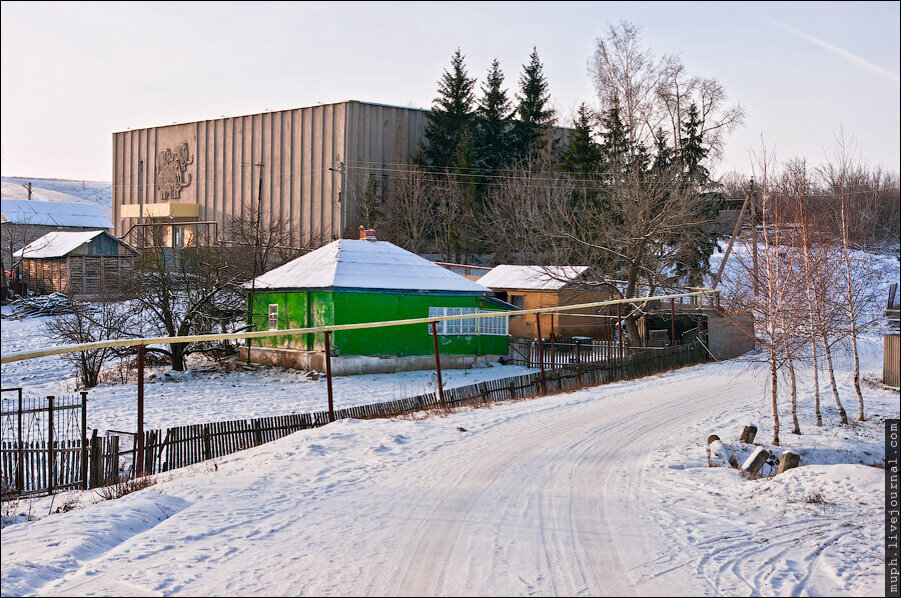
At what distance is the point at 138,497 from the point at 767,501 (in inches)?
315

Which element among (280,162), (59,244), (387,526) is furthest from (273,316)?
(280,162)

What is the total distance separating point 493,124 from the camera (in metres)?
51.1

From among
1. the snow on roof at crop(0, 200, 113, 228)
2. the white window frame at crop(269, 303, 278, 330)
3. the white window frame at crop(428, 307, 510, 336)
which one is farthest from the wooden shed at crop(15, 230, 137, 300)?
the white window frame at crop(428, 307, 510, 336)

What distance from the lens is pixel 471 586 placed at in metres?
5.91

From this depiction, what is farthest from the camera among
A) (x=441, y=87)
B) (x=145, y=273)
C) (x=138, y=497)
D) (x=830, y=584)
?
(x=441, y=87)

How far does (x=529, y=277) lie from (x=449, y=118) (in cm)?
1998

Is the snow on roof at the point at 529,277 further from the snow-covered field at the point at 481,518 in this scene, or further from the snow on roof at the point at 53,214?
the snow on roof at the point at 53,214

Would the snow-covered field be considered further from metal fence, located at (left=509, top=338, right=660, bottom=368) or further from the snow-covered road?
metal fence, located at (left=509, top=338, right=660, bottom=368)

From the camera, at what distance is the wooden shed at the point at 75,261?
42.3m

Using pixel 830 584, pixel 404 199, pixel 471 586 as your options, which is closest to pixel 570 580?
pixel 471 586

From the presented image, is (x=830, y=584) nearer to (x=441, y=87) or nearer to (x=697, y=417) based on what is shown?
(x=697, y=417)

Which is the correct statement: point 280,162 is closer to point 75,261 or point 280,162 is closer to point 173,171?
point 173,171

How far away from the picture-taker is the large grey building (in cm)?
4831

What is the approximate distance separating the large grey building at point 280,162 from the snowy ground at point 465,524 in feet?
116
